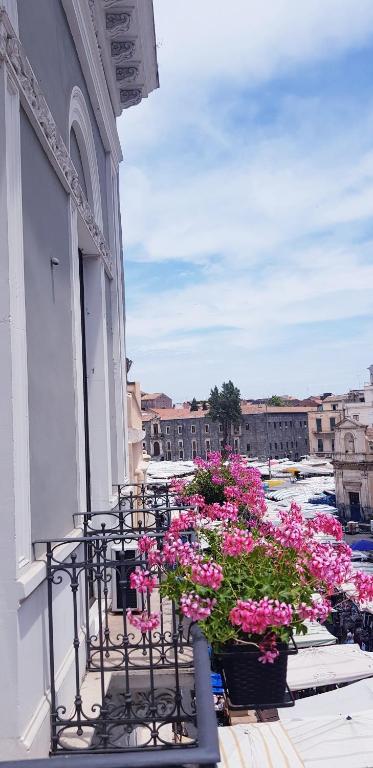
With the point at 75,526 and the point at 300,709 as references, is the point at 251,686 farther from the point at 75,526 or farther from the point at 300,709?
the point at 300,709

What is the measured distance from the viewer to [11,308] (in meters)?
3.43

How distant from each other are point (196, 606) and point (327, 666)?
9.65 m

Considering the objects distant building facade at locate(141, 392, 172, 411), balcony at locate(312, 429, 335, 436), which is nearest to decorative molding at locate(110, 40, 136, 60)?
balcony at locate(312, 429, 335, 436)

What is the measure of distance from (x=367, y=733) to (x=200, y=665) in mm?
6919

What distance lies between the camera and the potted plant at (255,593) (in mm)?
3125

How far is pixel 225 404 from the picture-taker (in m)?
83.7

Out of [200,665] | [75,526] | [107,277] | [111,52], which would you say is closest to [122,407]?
[107,277]

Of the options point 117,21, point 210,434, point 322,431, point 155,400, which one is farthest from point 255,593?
point 155,400

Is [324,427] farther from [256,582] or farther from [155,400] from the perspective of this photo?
[256,582]

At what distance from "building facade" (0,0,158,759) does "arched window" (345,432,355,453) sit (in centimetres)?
3757

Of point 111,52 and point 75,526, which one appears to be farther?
point 111,52

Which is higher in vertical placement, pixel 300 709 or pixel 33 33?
pixel 33 33

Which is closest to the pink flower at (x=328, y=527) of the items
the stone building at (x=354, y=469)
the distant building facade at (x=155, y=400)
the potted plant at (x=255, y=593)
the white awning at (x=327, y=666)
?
the potted plant at (x=255, y=593)

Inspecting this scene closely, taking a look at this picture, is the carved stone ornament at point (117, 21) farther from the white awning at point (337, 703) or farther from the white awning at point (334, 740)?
the white awning at point (337, 703)
